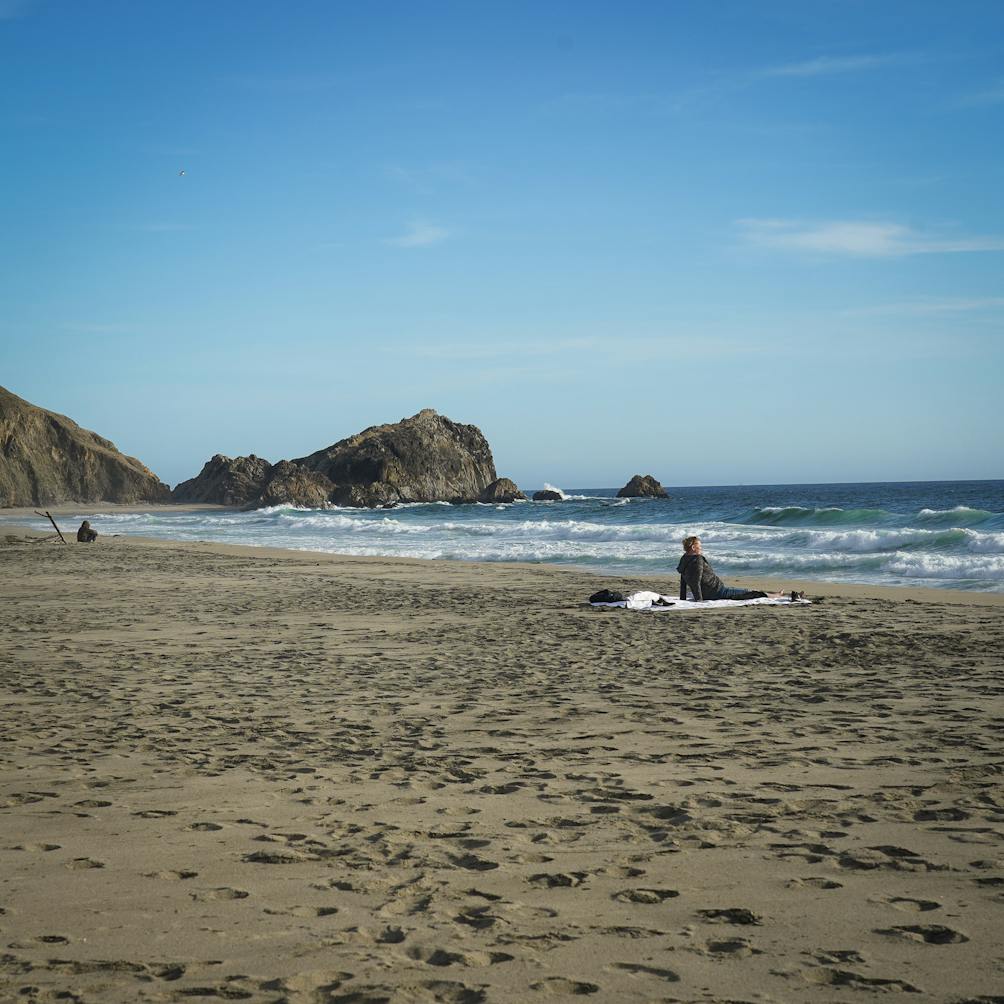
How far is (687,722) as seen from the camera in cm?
696

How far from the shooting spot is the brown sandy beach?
10.6 ft

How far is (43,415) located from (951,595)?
105 meters

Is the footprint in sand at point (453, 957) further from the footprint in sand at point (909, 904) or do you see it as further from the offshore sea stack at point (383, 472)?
the offshore sea stack at point (383, 472)

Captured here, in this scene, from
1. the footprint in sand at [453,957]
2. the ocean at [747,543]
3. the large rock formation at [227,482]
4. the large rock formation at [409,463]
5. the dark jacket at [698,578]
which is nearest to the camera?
the footprint in sand at [453,957]

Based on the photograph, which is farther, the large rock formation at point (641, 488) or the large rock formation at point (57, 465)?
the large rock formation at point (641, 488)

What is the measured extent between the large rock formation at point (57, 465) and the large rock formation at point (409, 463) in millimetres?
19298

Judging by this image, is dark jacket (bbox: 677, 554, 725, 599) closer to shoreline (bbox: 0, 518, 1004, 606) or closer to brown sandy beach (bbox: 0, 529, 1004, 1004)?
shoreline (bbox: 0, 518, 1004, 606)

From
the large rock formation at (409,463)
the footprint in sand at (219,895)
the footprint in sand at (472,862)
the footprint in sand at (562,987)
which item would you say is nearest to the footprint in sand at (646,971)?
the footprint in sand at (562,987)

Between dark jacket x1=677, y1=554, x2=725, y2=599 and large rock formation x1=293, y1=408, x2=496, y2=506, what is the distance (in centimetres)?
7932

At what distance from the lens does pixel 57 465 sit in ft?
330

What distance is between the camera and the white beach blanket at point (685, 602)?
1394 cm

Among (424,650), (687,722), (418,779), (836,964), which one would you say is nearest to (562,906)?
(836,964)

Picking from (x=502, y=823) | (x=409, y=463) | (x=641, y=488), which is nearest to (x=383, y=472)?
(x=409, y=463)

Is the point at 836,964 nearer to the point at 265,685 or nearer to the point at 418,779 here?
the point at 418,779
